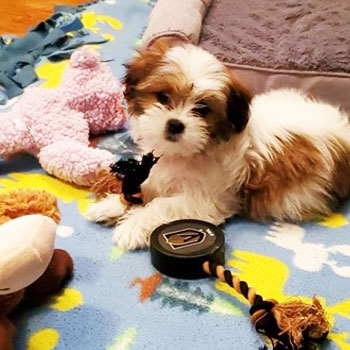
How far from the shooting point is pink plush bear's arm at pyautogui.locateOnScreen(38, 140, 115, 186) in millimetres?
1749

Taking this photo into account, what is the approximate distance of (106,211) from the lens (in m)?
1.63

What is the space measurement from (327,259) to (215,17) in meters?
1.28

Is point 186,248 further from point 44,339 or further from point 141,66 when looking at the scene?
point 141,66

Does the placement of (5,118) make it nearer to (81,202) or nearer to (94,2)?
(81,202)

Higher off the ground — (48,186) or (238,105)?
(238,105)

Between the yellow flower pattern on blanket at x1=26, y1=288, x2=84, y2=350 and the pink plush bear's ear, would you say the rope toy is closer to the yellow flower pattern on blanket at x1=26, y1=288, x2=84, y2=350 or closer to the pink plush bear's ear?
the yellow flower pattern on blanket at x1=26, y1=288, x2=84, y2=350

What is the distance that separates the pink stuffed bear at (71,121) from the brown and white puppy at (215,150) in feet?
0.55

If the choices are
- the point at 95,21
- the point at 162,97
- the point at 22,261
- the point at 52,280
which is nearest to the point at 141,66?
the point at 162,97

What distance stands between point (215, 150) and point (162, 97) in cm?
20

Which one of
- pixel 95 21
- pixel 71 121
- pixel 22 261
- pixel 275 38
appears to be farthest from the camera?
pixel 95 21

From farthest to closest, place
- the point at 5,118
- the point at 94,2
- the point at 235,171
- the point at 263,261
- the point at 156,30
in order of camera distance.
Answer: the point at 94,2 → the point at 156,30 → the point at 5,118 → the point at 235,171 → the point at 263,261

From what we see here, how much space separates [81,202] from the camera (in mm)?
1729

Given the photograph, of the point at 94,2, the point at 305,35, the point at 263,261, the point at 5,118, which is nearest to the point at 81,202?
the point at 5,118

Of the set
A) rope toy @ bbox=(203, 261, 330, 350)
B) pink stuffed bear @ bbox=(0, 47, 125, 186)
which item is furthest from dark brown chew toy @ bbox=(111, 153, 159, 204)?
rope toy @ bbox=(203, 261, 330, 350)
